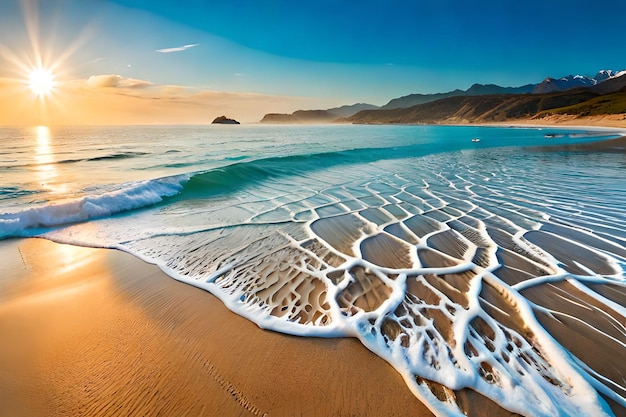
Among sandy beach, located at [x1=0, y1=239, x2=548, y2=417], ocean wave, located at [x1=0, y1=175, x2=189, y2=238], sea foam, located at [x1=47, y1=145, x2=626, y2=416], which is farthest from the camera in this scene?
ocean wave, located at [x1=0, y1=175, x2=189, y2=238]

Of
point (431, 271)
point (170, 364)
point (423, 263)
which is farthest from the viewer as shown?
point (423, 263)

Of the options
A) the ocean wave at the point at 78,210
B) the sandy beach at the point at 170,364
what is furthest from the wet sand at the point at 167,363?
the ocean wave at the point at 78,210

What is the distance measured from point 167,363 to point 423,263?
4.30 m

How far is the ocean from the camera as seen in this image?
2967mm

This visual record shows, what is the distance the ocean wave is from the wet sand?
4.11 metres

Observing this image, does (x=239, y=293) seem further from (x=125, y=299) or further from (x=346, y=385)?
(x=346, y=385)

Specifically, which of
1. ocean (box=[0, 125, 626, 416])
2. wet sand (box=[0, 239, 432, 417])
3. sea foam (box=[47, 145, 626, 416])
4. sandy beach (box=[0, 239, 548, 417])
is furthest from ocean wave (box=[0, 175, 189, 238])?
sandy beach (box=[0, 239, 548, 417])

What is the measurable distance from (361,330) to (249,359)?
4.52 ft

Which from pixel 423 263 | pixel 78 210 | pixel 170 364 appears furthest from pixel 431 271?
pixel 78 210

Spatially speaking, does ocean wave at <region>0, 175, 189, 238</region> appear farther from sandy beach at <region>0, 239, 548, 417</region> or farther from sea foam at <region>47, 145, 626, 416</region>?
sandy beach at <region>0, 239, 548, 417</region>

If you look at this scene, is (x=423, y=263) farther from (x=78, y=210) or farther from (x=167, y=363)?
(x=78, y=210)

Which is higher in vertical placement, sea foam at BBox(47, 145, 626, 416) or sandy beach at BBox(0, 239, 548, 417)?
sandy beach at BBox(0, 239, 548, 417)

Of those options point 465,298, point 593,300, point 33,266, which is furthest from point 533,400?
point 33,266

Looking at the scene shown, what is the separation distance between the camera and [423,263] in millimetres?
5230
